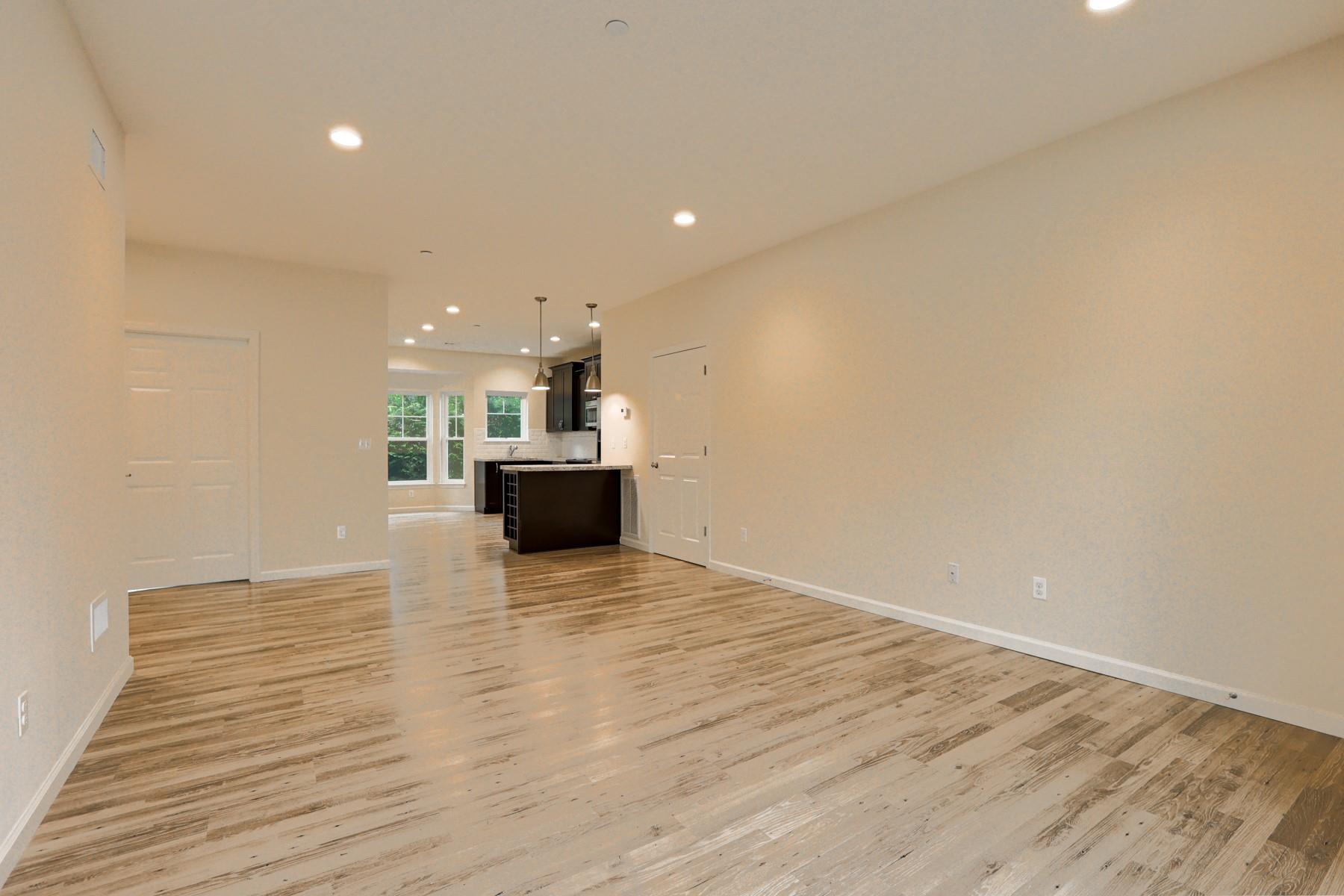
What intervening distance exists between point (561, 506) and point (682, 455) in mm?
1556

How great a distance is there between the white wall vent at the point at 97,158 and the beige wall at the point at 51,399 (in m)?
0.05

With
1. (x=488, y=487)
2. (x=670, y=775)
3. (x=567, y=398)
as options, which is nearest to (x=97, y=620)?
(x=670, y=775)

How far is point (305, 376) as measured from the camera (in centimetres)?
539

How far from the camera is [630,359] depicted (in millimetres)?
6926

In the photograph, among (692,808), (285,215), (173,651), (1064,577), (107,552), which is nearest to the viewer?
(692,808)

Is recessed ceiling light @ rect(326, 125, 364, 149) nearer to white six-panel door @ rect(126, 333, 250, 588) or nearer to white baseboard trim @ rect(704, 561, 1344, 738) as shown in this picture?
white six-panel door @ rect(126, 333, 250, 588)

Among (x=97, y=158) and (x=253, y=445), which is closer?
(x=97, y=158)

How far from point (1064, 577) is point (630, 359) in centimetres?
473

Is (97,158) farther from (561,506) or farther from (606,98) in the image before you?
(561,506)

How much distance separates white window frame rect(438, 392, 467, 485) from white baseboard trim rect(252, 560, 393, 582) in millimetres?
5027

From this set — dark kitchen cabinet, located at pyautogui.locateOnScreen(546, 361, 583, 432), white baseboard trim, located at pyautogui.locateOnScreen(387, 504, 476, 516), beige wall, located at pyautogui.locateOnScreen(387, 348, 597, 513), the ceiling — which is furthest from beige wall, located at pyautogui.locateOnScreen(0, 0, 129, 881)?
white baseboard trim, located at pyautogui.locateOnScreen(387, 504, 476, 516)

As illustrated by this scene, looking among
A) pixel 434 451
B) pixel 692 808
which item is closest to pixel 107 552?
pixel 692 808

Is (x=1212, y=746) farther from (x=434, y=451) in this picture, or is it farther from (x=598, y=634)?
(x=434, y=451)

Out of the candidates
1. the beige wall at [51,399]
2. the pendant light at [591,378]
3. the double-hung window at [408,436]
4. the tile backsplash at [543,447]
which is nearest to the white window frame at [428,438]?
the double-hung window at [408,436]
